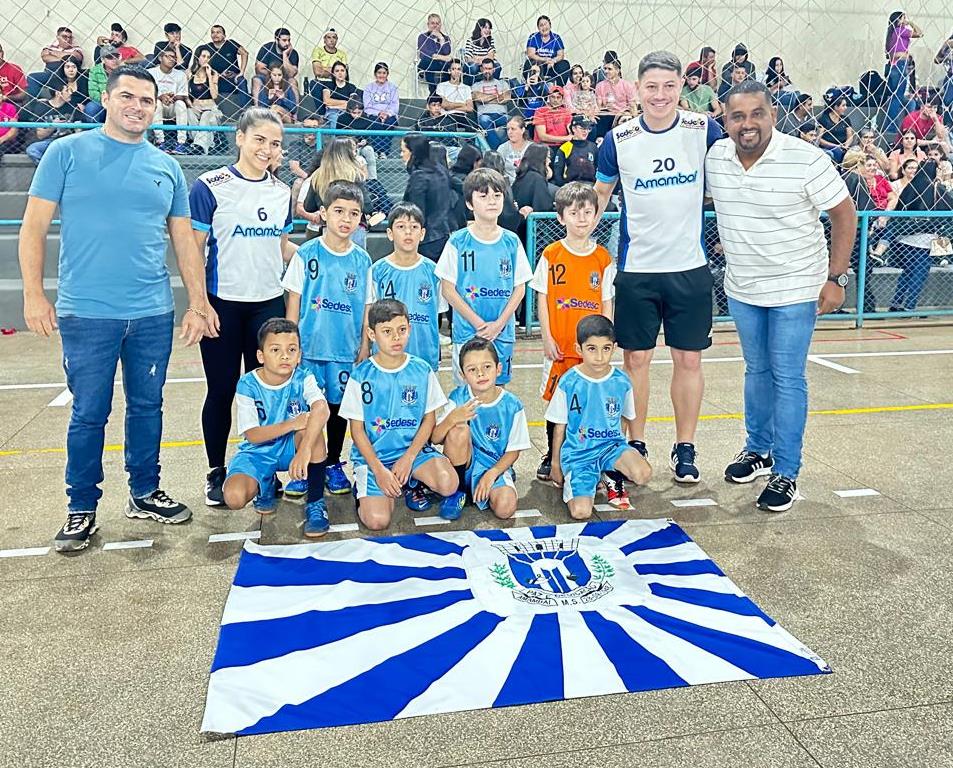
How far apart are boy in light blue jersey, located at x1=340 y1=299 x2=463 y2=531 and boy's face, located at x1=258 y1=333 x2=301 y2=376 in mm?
274

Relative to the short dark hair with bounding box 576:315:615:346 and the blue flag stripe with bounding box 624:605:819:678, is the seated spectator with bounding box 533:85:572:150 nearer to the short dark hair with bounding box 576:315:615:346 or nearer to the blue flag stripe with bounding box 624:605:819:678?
the short dark hair with bounding box 576:315:615:346

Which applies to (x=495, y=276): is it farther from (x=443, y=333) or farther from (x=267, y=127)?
(x=443, y=333)

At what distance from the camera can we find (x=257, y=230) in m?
3.80

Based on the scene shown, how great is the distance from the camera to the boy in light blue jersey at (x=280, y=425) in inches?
143

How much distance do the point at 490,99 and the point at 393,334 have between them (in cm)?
719

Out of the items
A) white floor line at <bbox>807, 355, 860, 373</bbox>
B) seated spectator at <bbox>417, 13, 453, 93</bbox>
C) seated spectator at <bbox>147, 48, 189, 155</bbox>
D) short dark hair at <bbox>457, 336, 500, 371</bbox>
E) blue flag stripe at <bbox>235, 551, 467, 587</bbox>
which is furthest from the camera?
seated spectator at <bbox>417, 13, 453, 93</bbox>

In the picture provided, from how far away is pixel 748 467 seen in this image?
424cm

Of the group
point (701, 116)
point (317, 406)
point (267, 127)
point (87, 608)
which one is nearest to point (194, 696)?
point (87, 608)

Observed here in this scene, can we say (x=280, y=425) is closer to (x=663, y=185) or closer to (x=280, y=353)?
(x=280, y=353)

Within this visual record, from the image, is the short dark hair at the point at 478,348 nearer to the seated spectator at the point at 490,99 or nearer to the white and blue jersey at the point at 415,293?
the white and blue jersey at the point at 415,293

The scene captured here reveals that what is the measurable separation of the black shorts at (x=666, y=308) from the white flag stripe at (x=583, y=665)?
1813 mm

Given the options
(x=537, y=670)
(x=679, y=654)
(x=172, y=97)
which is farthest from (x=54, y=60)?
(x=679, y=654)

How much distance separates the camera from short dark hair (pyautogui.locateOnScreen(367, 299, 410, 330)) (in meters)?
A: 3.67

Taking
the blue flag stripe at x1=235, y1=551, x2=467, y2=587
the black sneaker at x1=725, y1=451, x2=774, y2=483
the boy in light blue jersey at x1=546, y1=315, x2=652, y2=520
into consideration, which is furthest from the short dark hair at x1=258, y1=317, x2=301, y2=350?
the black sneaker at x1=725, y1=451, x2=774, y2=483
